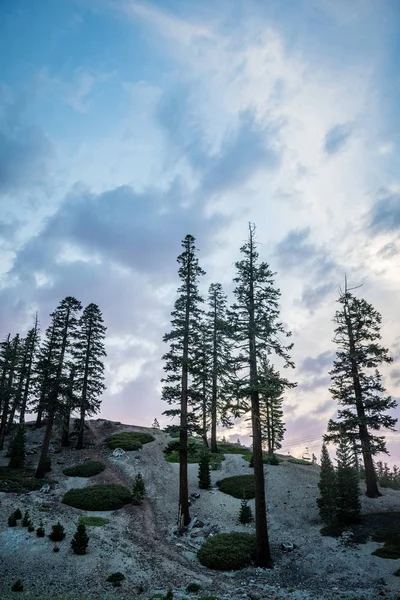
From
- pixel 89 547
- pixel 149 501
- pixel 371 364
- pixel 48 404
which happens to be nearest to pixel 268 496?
pixel 149 501

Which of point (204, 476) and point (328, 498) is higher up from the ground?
point (204, 476)

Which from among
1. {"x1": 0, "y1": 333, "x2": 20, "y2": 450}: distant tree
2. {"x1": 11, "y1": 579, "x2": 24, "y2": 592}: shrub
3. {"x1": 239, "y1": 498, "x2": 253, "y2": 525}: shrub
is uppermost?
{"x1": 0, "y1": 333, "x2": 20, "y2": 450}: distant tree

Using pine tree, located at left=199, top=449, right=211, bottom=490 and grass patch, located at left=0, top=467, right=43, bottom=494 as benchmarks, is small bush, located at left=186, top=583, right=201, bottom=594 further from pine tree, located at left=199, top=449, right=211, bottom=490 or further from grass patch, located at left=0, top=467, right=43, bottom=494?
grass patch, located at left=0, top=467, right=43, bottom=494

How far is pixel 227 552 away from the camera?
16219 mm

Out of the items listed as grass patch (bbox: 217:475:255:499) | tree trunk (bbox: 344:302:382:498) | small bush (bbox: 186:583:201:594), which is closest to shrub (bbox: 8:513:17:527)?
small bush (bbox: 186:583:201:594)

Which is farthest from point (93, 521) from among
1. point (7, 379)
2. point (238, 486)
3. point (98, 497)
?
point (7, 379)

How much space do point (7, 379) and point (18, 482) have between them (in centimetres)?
1989

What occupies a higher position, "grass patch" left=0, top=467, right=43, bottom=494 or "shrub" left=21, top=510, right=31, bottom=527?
"grass patch" left=0, top=467, right=43, bottom=494

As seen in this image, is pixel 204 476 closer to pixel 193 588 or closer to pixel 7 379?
pixel 193 588

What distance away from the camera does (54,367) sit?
102 feet

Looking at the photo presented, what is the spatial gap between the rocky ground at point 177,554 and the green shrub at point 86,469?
1.06m

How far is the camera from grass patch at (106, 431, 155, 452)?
36344 mm

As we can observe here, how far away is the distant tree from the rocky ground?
14.1 meters

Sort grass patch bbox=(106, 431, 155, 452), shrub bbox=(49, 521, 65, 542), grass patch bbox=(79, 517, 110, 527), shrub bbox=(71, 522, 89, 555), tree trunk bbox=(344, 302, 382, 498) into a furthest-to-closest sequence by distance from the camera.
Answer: grass patch bbox=(106, 431, 155, 452)
tree trunk bbox=(344, 302, 382, 498)
grass patch bbox=(79, 517, 110, 527)
shrub bbox=(49, 521, 65, 542)
shrub bbox=(71, 522, 89, 555)
